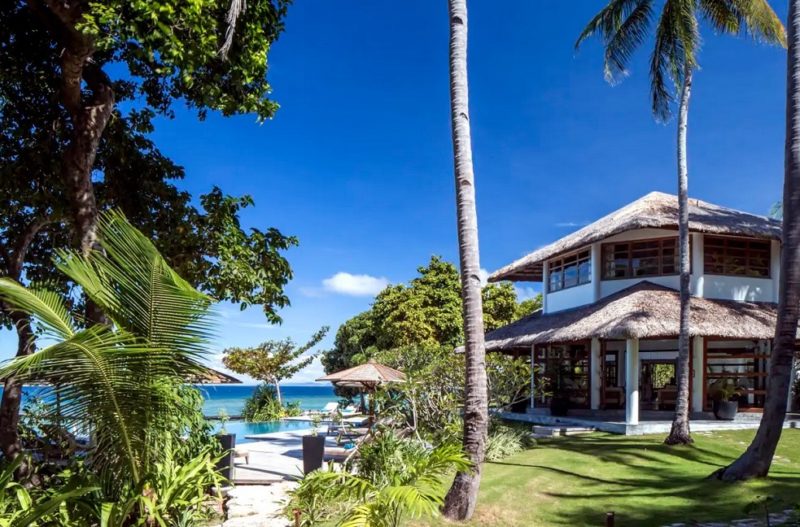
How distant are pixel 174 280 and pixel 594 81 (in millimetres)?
17155

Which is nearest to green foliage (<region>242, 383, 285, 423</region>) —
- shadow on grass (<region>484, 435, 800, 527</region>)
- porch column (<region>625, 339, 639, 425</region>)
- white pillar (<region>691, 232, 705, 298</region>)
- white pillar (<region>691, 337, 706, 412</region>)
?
porch column (<region>625, 339, 639, 425</region>)

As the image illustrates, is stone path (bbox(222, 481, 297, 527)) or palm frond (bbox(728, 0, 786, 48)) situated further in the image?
palm frond (bbox(728, 0, 786, 48))

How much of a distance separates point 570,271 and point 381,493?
16590 mm

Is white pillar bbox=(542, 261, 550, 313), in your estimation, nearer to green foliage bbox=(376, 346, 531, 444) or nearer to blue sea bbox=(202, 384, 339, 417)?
green foliage bbox=(376, 346, 531, 444)

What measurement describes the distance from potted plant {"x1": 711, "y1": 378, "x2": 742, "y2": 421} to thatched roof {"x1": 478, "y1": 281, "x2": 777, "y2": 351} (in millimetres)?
2010

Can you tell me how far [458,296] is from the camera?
30625mm

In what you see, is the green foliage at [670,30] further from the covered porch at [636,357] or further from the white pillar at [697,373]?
the white pillar at [697,373]

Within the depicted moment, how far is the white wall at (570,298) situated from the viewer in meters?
19.3

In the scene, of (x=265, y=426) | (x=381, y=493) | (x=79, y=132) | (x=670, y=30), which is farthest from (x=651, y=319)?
(x=265, y=426)

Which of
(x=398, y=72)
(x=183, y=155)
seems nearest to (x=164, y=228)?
(x=183, y=155)

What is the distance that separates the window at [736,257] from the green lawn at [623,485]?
5.77 meters

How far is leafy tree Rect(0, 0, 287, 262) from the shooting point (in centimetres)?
637

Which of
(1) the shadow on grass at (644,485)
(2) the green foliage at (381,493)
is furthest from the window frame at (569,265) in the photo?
(2) the green foliage at (381,493)

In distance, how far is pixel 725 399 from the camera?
16.8 metres
